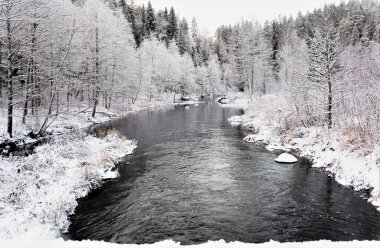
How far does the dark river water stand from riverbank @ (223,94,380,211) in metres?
0.75

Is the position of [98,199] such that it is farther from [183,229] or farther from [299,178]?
[299,178]

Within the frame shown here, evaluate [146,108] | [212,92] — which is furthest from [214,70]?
[146,108]

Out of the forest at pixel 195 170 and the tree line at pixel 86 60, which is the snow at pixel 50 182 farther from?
the tree line at pixel 86 60

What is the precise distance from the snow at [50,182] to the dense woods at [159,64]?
4045 mm

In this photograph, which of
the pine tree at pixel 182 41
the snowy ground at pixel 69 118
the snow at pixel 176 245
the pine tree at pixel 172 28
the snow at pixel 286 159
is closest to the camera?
the snow at pixel 176 245

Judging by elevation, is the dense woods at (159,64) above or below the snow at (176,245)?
above

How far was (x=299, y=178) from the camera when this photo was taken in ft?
48.8

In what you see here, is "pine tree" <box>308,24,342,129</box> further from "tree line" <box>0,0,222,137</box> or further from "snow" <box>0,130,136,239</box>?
"tree line" <box>0,0,222,137</box>

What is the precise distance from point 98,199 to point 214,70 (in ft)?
244

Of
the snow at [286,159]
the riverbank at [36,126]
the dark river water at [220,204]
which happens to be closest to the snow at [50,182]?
the dark river water at [220,204]

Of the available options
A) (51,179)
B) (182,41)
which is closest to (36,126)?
(51,179)

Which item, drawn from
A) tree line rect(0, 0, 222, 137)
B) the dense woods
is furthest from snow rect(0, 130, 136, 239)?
tree line rect(0, 0, 222, 137)

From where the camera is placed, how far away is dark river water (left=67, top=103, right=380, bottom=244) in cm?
958

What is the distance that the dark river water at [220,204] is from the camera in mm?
9578
